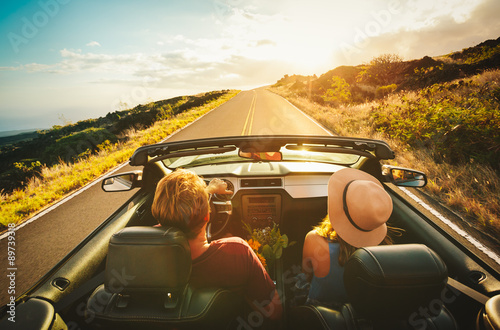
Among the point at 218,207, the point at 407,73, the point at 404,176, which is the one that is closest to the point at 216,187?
the point at 218,207

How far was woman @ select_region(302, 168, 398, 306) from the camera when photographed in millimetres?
1619

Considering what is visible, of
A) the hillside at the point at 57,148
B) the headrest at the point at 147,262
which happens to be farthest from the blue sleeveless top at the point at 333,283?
the hillside at the point at 57,148

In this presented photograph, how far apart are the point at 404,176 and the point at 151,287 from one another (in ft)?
8.25

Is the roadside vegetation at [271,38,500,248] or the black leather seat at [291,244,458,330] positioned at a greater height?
the black leather seat at [291,244,458,330]

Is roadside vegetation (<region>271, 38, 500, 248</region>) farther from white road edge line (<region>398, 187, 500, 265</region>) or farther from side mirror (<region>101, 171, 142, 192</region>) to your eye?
side mirror (<region>101, 171, 142, 192</region>)

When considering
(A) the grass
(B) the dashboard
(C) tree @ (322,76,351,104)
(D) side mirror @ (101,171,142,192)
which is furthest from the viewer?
(C) tree @ (322,76,351,104)

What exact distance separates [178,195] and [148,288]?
0.51m

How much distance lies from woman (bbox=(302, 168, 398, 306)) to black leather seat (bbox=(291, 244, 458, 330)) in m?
0.37

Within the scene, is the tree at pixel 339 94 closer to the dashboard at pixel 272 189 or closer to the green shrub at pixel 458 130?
the green shrub at pixel 458 130

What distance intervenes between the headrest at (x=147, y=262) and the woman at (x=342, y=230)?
3.68 feet

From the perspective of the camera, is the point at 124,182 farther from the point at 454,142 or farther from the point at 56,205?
the point at 454,142

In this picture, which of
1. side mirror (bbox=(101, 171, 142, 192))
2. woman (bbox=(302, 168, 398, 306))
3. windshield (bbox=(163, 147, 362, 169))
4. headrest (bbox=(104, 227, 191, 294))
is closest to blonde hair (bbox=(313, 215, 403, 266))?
woman (bbox=(302, 168, 398, 306))

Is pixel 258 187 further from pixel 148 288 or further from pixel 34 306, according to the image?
pixel 34 306

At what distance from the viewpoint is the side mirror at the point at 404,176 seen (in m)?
2.42
